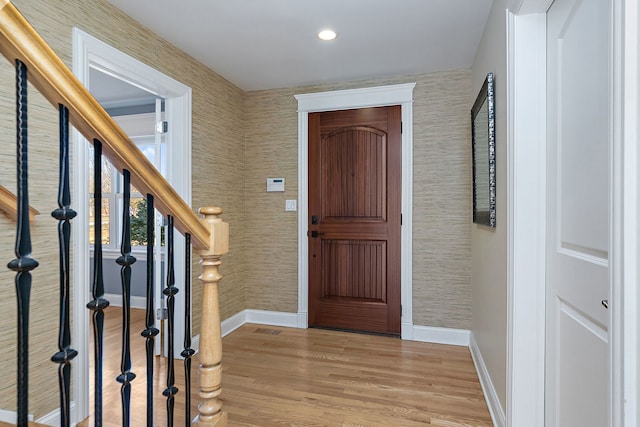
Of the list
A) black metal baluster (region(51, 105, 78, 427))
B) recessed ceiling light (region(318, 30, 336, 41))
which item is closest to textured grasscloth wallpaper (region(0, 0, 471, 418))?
recessed ceiling light (region(318, 30, 336, 41))

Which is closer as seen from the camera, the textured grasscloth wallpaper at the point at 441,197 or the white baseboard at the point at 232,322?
the textured grasscloth wallpaper at the point at 441,197

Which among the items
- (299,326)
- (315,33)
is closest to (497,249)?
(315,33)

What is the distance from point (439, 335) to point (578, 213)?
2.19 meters

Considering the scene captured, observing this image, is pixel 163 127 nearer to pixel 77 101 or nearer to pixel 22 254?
pixel 77 101

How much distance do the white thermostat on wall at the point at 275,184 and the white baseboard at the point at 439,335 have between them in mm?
1805

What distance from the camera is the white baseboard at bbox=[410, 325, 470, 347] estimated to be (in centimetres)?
308

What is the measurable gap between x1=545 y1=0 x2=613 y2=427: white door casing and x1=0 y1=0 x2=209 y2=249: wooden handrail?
116 centimetres

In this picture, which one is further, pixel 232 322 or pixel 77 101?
pixel 232 322

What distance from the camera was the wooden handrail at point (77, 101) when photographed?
2.15ft

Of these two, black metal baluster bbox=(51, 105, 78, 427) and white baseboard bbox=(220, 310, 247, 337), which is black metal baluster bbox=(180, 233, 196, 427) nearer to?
black metal baluster bbox=(51, 105, 78, 427)

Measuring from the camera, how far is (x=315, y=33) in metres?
2.48

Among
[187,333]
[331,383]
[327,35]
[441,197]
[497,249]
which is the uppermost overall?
[327,35]

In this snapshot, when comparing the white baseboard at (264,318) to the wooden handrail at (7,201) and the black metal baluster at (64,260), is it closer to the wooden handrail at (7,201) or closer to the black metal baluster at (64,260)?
the wooden handrail at (7,201)

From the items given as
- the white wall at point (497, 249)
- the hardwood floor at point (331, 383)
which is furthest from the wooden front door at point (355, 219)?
the white wall at point (497, 249)
